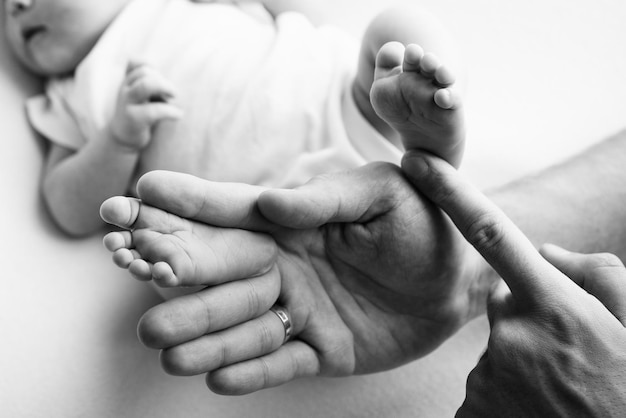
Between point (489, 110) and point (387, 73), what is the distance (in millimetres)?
544

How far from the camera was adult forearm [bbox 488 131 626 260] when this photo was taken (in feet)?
3.17

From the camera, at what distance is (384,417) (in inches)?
34.4

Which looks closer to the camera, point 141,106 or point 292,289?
point 292,289

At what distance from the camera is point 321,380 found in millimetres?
906

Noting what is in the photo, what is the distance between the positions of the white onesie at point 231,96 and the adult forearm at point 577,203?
0.21 metres

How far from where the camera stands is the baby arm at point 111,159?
36.7 inches

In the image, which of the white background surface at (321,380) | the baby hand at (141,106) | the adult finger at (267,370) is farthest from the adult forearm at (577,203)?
the baby hand at (141,106)

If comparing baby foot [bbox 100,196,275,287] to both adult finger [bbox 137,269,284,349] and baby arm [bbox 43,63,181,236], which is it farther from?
baby arm [bbox 43,63,181,236]

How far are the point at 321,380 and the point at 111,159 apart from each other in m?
0.48

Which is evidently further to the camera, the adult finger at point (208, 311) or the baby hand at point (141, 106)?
the baby hand at point (141, 106)

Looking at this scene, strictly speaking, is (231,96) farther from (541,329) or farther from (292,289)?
(541,329)

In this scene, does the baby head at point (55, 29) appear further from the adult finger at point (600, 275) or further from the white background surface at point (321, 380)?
the adult finger at point (600, 275)

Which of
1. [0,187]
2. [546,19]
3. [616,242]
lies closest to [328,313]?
[616,242]

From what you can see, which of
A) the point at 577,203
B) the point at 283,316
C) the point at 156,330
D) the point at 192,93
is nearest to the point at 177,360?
the point at 156,330
